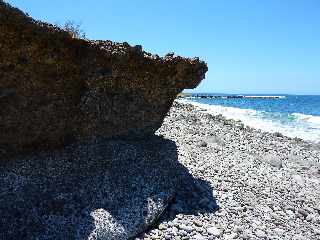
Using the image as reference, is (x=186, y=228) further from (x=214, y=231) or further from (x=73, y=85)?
(x=73, y=85)

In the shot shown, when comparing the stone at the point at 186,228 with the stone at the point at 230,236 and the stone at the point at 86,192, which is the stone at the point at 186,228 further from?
the stone at the point at 230,236

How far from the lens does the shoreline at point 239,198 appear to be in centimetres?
728

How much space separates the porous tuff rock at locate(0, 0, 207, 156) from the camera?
684 cm

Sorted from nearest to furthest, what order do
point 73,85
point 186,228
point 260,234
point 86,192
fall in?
1. point 186,228
2. point 86,192
3. point 260,234
4. point 73,85

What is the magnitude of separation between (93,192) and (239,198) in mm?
3128

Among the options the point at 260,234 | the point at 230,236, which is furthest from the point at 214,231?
the point at 260,234

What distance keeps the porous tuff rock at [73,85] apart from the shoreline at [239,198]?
1935 mm

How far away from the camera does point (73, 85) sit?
7.88 metres

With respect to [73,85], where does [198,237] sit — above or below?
below

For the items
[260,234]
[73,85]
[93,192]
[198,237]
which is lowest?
[260,234]

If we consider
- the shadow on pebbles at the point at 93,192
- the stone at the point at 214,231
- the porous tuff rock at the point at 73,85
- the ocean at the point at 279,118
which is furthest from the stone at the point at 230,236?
the ocean at the point at 279,118

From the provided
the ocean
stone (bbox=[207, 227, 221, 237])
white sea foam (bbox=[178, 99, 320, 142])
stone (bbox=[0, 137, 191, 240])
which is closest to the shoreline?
stone (bbox=[207, 227, 221, 237])

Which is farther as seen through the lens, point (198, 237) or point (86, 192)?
point (86, 192)

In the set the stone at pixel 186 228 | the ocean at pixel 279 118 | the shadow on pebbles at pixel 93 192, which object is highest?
the shadow on pebbles at pixel 93 192
